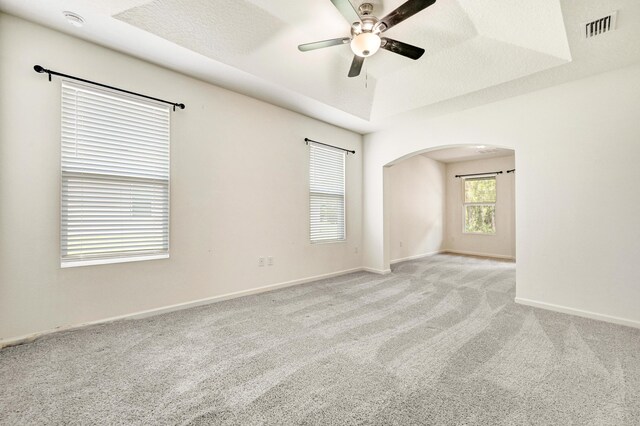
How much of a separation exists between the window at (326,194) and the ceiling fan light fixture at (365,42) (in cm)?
226

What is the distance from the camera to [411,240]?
283 inches

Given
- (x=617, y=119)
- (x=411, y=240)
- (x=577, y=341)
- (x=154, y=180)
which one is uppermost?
(x=617, y=119)

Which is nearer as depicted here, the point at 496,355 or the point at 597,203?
the point at 496,355

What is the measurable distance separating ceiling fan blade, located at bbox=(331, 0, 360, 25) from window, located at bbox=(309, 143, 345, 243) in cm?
248

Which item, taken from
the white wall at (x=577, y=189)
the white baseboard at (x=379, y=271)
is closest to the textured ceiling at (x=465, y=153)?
the white wall at (x=577, y=189)

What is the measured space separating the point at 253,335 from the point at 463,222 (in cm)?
739

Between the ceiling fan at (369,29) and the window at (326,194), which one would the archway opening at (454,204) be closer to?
the window at (326,194)

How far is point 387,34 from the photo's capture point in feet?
9.67

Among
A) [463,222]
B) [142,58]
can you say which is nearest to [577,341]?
[142,58]

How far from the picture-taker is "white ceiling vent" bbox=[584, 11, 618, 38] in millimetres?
2272

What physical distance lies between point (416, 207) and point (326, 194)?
3.54 m

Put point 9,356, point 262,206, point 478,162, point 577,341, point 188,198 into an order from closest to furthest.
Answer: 1. point 9,356
2. point 577,341
3. point 188,198
4. point 262,206
5. point 478,162

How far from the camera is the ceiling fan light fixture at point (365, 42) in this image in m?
2.34

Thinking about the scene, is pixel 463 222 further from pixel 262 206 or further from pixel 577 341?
pixel 262 206
